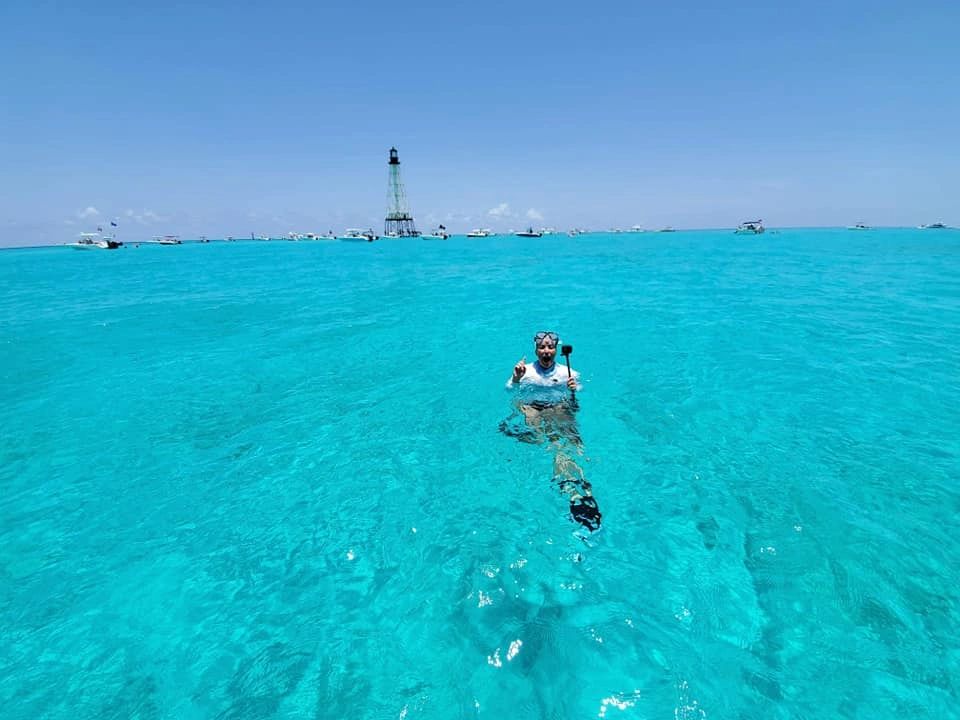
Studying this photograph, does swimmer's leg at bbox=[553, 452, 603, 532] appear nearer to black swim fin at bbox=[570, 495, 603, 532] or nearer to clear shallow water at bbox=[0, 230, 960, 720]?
black swim fin at bbox=[570, 495, 603, 532]

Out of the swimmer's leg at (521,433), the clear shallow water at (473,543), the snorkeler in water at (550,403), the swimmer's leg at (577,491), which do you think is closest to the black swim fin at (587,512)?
the swimmer's leg at (577,491)

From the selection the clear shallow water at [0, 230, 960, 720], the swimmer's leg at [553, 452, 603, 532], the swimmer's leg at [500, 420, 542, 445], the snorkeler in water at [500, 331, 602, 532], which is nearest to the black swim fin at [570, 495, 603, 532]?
the swimmer's leg at [553, 452, 603, 532]

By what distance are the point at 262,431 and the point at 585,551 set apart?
363 inches

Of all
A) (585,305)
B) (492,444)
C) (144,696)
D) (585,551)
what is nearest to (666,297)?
(585,305)

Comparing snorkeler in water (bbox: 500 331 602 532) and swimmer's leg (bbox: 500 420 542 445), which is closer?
snorkeler in water (bbox: 500 331 602 532)

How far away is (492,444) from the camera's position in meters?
10.1

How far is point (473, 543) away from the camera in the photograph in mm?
7043

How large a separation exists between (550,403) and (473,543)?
3695 mm

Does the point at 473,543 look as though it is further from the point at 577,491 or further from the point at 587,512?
the point at 577,491

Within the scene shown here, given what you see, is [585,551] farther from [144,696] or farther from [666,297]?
[666,297]

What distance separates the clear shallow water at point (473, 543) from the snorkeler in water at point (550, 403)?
0.46m

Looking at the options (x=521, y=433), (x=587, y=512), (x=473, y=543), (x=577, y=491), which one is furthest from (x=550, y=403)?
(x=473, y=543)

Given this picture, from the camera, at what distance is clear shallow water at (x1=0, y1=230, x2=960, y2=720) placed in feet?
16.1

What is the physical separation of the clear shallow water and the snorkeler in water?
459mm
